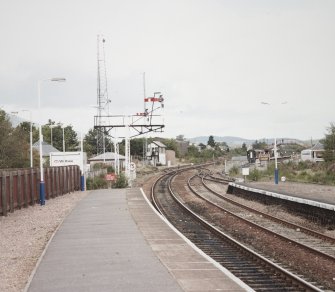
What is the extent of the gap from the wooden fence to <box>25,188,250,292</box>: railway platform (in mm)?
5287

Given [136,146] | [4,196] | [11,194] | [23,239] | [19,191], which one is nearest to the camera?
[23,239]

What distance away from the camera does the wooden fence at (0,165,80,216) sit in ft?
70.7

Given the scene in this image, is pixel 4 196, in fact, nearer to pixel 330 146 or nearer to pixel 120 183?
pixel 120 183

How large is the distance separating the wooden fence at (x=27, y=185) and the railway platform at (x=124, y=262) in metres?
5.29

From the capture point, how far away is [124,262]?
35.3 feet

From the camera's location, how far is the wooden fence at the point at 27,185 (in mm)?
21536

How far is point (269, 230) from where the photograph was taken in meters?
18.0

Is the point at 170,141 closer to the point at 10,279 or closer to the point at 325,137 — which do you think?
the point at 325,137

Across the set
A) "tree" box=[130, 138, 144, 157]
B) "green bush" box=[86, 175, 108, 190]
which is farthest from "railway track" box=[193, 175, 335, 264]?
"tree" box=[130, 138, 144, 157]

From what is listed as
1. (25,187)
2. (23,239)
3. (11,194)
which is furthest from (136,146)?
(23,239)

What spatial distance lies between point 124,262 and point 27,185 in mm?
16026

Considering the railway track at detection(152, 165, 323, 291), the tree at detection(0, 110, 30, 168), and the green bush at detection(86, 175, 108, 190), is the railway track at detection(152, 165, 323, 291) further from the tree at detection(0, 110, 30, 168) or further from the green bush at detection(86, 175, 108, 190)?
the tree at detection(0, 110, 30, 168)

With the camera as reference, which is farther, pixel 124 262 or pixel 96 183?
pixel 96 183

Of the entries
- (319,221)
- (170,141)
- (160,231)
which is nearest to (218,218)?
(319,221)
